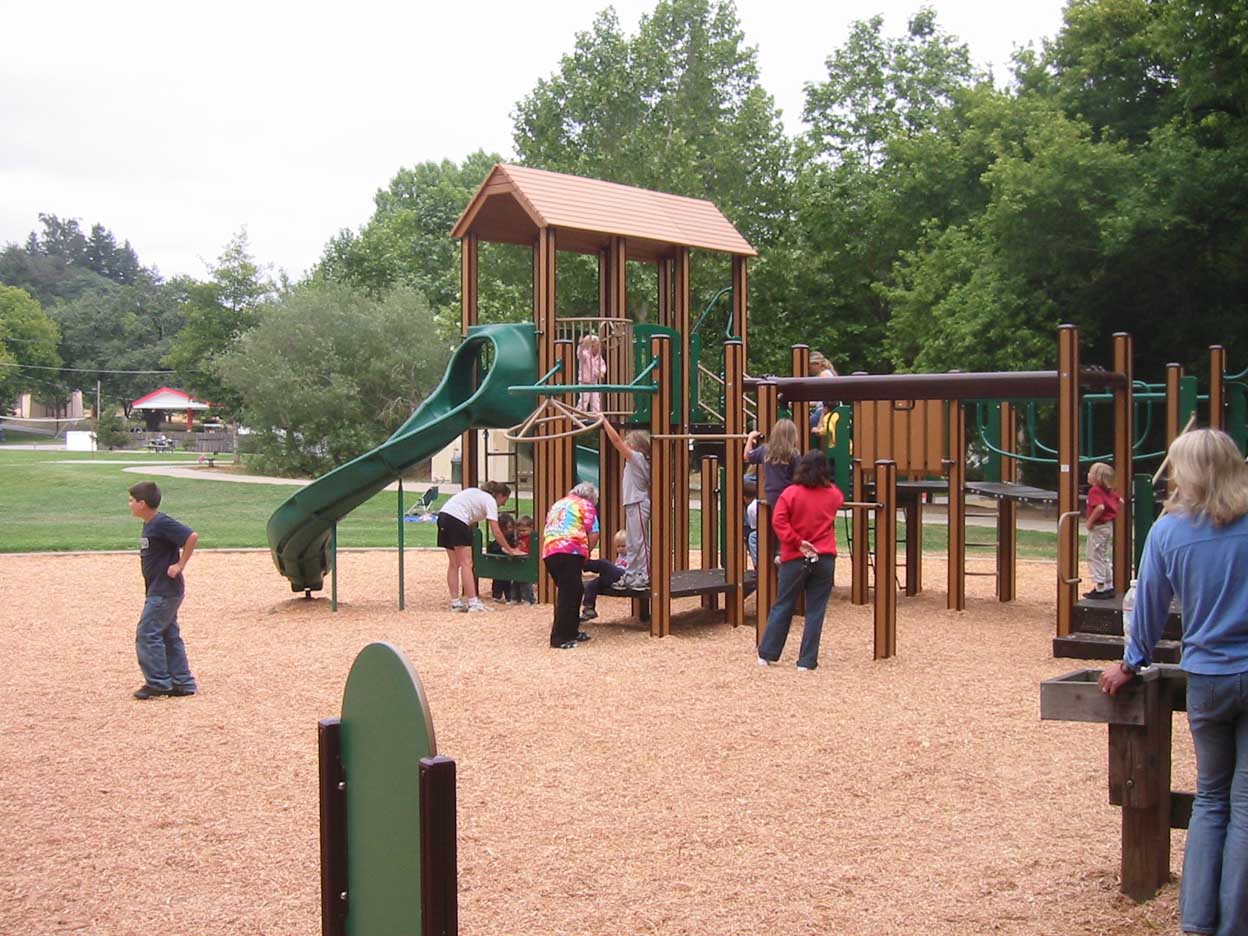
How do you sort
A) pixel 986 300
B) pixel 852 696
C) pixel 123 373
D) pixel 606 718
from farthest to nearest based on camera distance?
pixel 123 373 < pixel 986 300 < pixel 852 696 < pixel 606 718

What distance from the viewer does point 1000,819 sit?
601 centimetres

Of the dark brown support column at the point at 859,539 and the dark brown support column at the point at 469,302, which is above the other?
the dark brown support column at the point at 469,302

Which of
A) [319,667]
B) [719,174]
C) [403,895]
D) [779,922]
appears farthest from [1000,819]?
[719,174]

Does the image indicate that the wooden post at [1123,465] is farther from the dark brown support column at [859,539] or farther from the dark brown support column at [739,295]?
the dark brown support column at [739,295]

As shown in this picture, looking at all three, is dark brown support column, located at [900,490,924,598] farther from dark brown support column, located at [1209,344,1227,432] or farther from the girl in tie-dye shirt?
the girl in tie-dye shirt

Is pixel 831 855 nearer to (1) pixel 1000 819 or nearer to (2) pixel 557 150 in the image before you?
(1) pixel 1000 819

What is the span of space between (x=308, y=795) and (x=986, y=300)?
2375 cm

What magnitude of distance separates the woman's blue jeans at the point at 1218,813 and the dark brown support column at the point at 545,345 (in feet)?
31.3

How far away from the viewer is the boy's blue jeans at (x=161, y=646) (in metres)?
9.09

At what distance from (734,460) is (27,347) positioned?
100 metres

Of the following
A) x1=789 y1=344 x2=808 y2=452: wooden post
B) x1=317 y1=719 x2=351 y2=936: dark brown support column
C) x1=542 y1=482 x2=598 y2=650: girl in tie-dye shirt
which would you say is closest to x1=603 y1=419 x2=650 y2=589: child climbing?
x1=542 y1=482 x2=598 y2=650: girl in tie-dye shirt

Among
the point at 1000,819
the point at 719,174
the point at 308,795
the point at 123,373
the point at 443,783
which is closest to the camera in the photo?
the point at 443,783

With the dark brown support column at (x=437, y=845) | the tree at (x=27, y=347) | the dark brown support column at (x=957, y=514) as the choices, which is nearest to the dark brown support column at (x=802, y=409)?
the dark brown support column at (x=957, y=514)

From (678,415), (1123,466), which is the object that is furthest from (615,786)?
(678,415)
